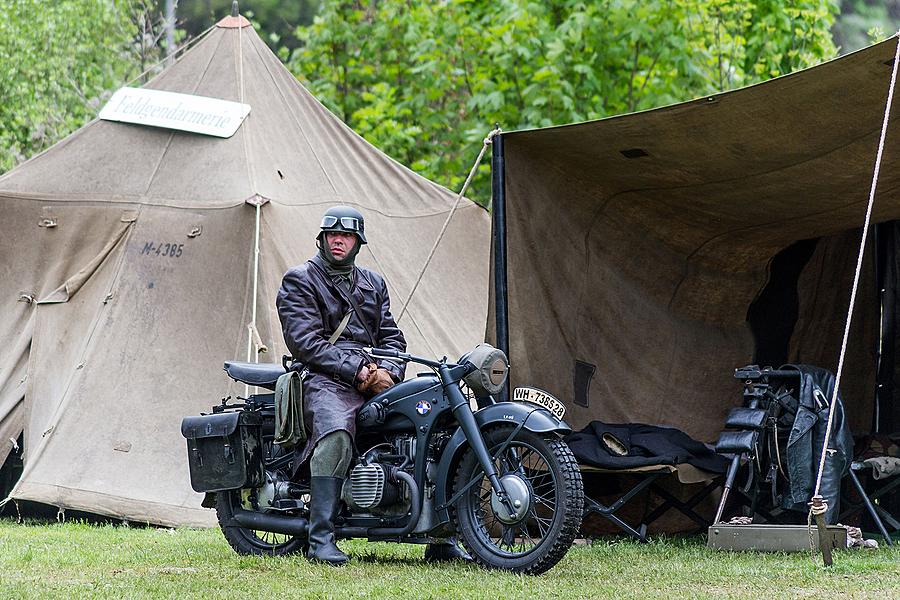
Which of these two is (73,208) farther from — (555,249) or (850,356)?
(850,356)

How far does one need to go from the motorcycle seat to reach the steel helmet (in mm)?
630

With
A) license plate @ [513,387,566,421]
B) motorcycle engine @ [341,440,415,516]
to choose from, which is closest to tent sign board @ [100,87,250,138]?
license plate @ [513,387,566,421]

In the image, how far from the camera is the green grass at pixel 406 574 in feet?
15.7

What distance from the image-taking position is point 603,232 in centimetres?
719

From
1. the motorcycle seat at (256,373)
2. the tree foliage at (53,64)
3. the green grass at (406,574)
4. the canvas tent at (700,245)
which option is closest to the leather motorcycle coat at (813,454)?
the green grass at (406,574)

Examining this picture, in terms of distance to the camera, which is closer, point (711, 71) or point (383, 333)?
point (383, 333)

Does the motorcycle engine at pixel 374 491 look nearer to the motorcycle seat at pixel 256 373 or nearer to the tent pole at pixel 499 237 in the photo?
the motorcycle seat at pixel 256 373

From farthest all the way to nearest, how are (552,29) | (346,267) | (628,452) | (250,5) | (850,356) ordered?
1. (250,5)
2. (552,29)
3. (850,356)
4. (628,452)
5. (346,267)

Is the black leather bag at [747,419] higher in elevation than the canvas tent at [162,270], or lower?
lower

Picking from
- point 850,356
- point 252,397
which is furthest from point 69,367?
point 850,356

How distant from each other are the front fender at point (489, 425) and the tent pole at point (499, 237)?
1.05 m

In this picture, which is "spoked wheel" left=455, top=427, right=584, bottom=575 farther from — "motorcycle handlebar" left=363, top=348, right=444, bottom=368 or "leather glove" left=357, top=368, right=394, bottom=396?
"leather glove" left=357, top=368, right=394, bottom=396

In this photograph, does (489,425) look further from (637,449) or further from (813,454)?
(813,454)

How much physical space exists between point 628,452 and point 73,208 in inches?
157
